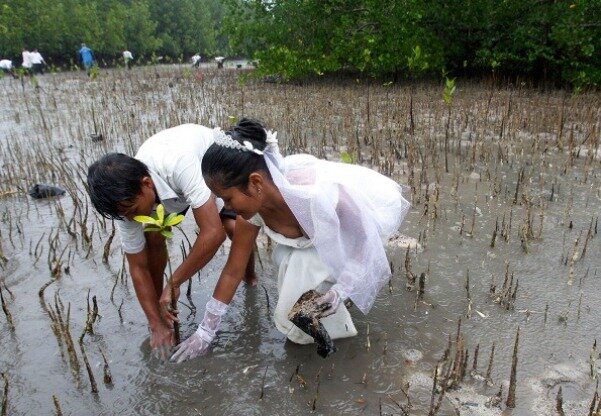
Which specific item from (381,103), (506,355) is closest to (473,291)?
(506,355)

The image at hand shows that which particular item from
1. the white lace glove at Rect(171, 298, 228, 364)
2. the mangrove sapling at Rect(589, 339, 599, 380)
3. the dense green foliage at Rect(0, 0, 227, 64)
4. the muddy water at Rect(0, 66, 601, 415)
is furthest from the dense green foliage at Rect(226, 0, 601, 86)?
the dense green foliage at Rect(0, 0, 227, 64)

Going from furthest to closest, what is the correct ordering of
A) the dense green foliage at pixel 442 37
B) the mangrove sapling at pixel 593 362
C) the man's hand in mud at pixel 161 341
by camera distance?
the dense green foliage at pixel 442 37 → the man's hand in mud at pixel 161 341 → the mangrove sapling at pixel 593 362

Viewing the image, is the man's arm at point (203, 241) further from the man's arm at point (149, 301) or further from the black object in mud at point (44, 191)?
the black object in mud at point (44, 191)

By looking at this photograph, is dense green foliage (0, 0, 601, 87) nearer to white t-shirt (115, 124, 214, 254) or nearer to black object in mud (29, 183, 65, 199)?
black object in mud (29, 183, 65, 199)

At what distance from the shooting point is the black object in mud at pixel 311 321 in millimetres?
2105

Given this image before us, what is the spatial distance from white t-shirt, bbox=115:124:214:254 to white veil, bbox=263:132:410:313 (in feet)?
1.36

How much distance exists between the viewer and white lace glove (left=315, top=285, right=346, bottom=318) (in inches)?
85.0

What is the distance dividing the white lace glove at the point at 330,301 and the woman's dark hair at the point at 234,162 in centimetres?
57

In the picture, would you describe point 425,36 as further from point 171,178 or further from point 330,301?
point 330,301

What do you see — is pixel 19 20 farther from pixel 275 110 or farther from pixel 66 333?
pixel 66 333

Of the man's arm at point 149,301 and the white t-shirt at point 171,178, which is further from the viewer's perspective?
the man's arm at point 149,301

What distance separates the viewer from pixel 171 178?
2361 mm

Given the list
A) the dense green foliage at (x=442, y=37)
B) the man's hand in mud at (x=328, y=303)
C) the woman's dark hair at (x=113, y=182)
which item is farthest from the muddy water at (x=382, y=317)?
the dense green foliage at (x=442, y=37)

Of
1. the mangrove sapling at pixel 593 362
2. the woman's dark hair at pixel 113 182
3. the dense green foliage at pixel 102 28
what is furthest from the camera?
the dense green foliage at pixel 102 28
